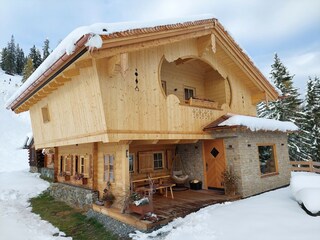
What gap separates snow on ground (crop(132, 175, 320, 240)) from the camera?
623 centimetres

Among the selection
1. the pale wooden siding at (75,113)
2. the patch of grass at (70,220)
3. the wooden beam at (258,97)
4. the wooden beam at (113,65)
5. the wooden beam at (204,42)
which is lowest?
the patch of grass at (70,220)

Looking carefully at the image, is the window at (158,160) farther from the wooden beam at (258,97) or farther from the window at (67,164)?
the wooden beam at (258,97)

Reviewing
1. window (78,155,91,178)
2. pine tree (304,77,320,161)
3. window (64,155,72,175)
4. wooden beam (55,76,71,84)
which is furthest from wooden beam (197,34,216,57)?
pine tree (304,77,320,161)

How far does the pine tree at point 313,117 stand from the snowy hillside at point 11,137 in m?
33.7

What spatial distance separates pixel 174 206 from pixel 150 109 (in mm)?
3910

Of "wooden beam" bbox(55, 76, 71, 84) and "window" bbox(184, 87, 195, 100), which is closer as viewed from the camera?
"wooden beam" bbox(55, 76, 71, 84)

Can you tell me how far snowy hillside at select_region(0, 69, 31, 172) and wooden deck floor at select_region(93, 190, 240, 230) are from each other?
1009 inches

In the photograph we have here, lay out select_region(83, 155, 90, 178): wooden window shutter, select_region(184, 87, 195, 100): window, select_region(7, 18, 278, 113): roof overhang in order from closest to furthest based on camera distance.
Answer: select_region(7, 18, 278, 113): roof overhang → select_region(83, 155, 90, 178): wooden window shutter → select_region(184, 87, 195, 100): window

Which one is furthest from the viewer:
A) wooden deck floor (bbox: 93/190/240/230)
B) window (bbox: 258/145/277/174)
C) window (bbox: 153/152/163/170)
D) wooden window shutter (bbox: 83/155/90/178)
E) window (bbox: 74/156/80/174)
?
window (bbox: 258/145/277/174)

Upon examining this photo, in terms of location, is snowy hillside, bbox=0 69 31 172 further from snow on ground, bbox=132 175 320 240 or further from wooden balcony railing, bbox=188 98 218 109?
snow on ground, bbox=132 175 320 240

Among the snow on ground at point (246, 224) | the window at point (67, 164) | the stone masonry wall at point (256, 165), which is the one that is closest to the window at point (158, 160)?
the stone masonry wall at point (256, 165)

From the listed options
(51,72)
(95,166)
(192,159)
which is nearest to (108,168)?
(95,166)

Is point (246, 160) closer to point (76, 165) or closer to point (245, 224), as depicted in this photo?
point (245, 224)

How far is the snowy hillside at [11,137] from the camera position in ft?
106
